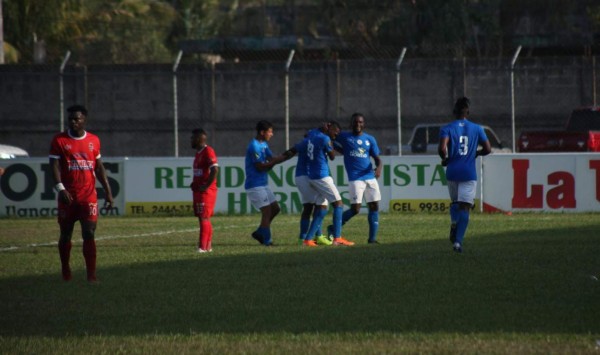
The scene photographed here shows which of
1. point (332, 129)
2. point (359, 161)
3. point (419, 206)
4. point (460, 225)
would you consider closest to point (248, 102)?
point (419, 206)

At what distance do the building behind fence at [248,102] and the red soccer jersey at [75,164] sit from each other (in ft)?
73.1

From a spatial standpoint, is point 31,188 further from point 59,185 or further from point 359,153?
point 59,185

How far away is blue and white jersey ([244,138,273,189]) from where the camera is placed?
57.5 feet

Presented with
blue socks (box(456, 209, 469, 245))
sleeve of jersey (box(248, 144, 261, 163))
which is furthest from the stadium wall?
blue socks (box(456, 209, 469, 245))

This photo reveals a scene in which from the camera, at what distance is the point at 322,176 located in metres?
17.8

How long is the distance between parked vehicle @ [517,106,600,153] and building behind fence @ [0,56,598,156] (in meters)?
2.72

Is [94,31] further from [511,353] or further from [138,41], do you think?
[511,353]

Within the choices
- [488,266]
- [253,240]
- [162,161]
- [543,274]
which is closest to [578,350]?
[543,274]

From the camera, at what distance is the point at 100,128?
121 ft

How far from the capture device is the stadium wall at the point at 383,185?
2503 centimetres

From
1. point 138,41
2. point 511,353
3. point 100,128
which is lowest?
point 511,353

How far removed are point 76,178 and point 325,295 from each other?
336 cm

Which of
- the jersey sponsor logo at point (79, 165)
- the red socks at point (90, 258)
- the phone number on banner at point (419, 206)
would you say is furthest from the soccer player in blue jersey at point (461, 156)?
the phone number on banner at point (419, 206)

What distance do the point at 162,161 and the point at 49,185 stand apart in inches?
105
